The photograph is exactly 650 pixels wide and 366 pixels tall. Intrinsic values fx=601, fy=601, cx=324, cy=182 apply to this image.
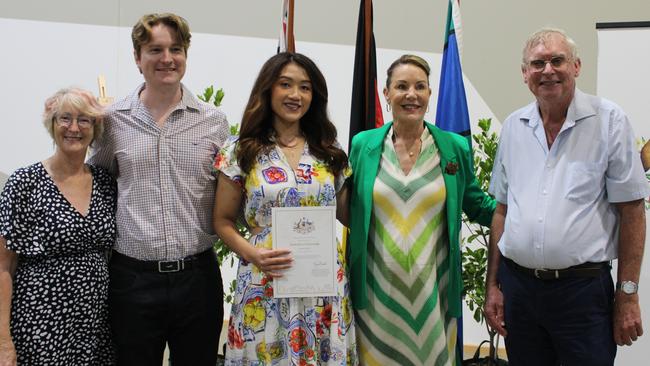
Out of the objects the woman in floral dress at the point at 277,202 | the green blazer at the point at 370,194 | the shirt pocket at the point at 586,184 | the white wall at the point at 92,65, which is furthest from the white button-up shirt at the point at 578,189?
the white wall at the point at 92,65

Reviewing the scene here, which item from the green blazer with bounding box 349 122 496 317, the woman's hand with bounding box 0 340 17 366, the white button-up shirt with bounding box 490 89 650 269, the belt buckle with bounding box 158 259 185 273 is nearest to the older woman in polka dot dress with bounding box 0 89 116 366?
the woman's hand with bounding box 0 340 17 366

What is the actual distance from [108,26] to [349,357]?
153 inches

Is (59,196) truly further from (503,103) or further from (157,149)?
(503,103)

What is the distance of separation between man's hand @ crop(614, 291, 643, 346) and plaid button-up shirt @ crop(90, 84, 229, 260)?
1.49 m

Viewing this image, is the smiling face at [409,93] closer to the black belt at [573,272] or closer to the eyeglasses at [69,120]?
the black belt at [573,272]

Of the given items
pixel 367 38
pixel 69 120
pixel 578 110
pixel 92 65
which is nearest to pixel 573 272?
pixel 578 110

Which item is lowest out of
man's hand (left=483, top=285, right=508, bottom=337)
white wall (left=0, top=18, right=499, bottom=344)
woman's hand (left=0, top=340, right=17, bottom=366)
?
woman's hand (left=0, top=340, right=17, bottom=366)

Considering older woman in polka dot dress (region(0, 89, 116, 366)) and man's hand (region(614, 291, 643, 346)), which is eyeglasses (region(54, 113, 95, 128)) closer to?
older woman in polka dot dress (region(0, 89, 116, 366))

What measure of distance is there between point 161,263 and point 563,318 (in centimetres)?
145

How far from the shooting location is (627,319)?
2086mm

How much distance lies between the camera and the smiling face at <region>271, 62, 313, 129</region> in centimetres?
216

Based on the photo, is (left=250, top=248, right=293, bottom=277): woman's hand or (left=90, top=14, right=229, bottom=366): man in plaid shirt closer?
(left=250, top=248, right=293, bottom=277): woman's hand

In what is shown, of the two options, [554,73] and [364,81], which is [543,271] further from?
[364,81]

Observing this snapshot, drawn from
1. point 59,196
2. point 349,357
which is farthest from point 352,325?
point 59,196
